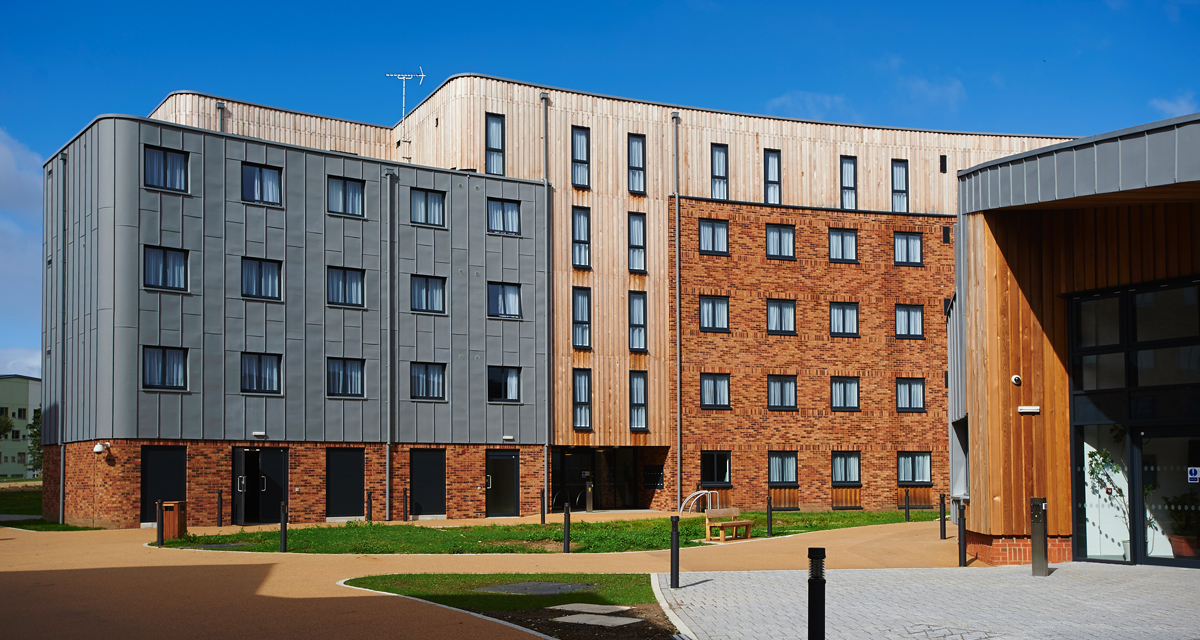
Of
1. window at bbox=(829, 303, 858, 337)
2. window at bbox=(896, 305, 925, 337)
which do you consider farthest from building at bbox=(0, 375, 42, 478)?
window at bbox=(896, 305, 925, 337)

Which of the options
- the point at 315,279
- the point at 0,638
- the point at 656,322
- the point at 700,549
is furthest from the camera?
the point at 656,322

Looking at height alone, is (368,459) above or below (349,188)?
below

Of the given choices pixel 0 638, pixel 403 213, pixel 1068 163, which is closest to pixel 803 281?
pixel 403 213

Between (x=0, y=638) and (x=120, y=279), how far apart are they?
20.1m

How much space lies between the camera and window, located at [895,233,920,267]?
4100 cm

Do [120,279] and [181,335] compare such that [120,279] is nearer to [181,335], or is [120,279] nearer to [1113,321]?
[181,335]

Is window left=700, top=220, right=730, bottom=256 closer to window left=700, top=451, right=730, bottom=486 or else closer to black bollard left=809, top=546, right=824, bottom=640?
window left=700, top=451, right=730, bottom=486

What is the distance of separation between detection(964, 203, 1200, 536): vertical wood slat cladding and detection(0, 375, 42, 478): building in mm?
119027

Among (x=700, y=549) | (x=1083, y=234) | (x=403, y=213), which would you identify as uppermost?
(x=403, y=213)

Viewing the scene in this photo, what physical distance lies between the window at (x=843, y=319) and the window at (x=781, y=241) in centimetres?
256

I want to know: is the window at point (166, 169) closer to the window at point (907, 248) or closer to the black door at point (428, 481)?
the black door at point (428, 481)

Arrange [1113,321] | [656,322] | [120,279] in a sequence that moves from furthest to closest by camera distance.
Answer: [656,322] < [120,279] < [1113,321]

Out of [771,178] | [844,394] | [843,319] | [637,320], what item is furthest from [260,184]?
[844,394]

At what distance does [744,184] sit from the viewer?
131ft
